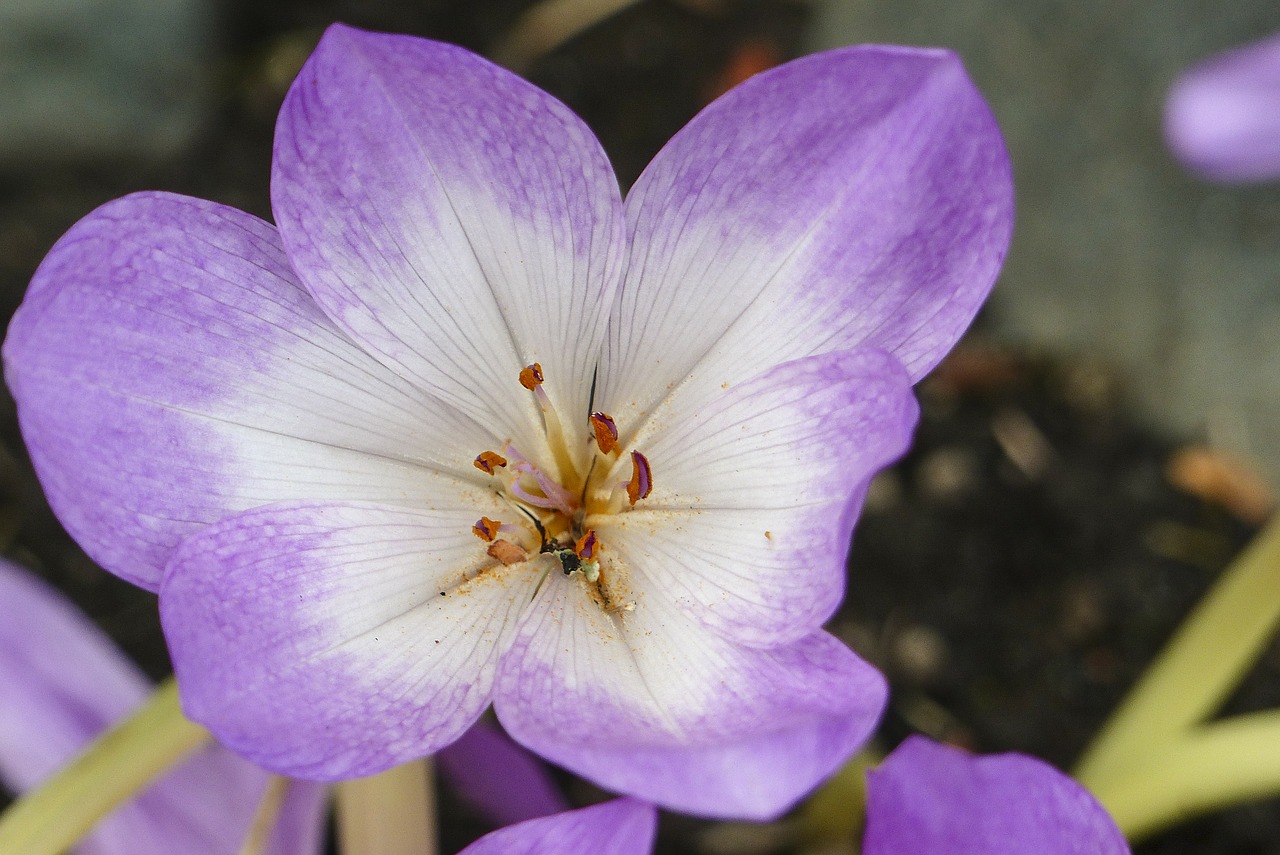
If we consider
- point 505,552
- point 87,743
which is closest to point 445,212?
point 505,552

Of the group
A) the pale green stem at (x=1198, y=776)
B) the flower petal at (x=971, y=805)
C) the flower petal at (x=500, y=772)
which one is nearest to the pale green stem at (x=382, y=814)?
the flower petal at (x=500, y=772)

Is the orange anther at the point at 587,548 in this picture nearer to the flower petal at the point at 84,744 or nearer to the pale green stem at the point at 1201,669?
the flower petal at the point at 84,744

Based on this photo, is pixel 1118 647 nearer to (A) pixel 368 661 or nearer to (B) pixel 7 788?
(A) pixel 368 661

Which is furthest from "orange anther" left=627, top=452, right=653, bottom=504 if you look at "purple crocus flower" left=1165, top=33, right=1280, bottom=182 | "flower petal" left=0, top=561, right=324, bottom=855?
"purple crocus flower" left=1165, top=33, right=1280, bottom=182

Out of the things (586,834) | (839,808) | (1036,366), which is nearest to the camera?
(586,834)

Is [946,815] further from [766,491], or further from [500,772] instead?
→ [500,772]

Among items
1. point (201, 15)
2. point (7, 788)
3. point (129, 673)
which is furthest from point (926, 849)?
point (201, 15)
